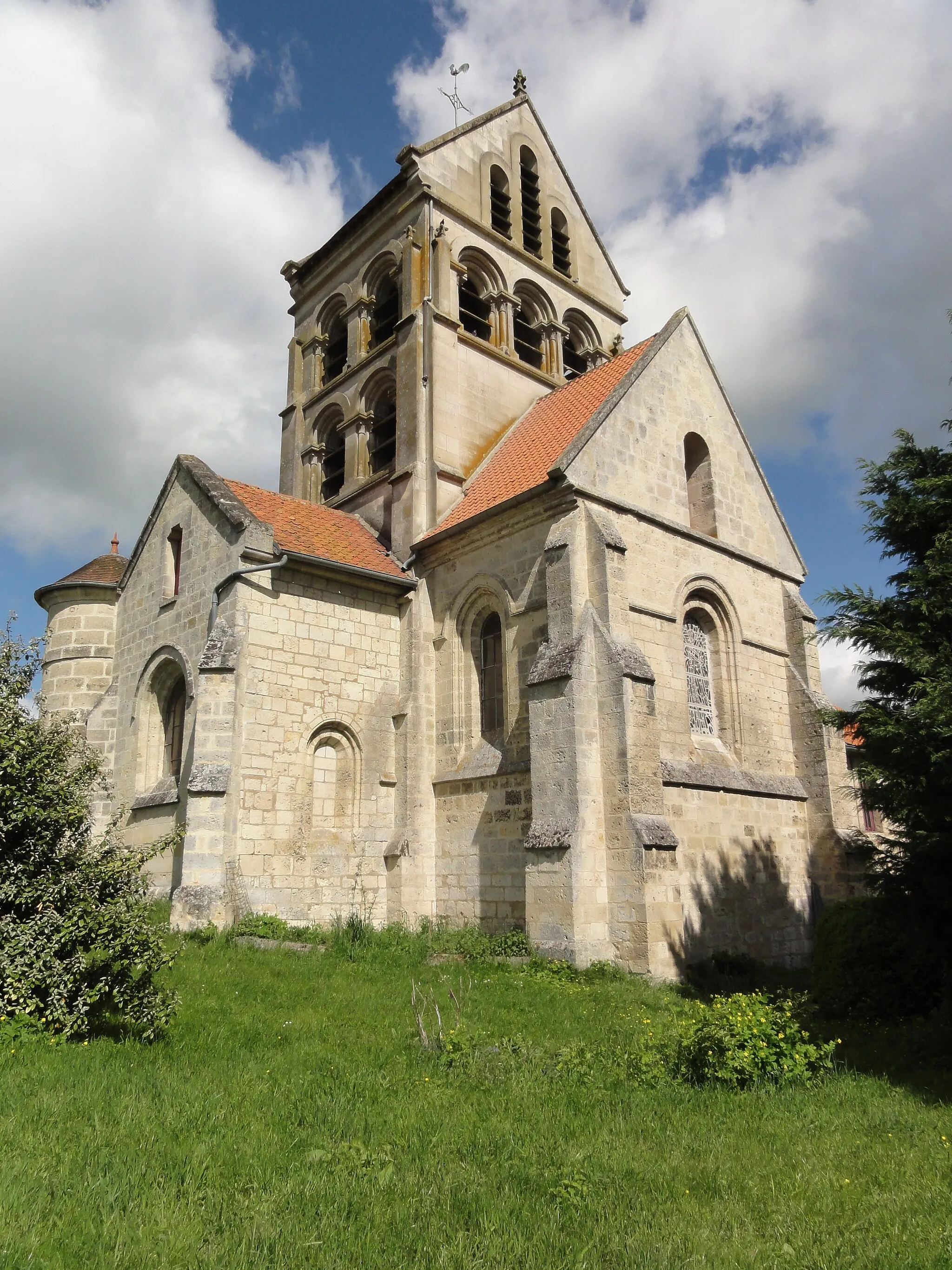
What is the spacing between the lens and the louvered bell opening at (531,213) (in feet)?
76.6

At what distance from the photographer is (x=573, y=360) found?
23.8 m

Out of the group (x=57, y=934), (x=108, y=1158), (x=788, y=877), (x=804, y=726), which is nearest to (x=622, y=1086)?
(x=108, y=1158)

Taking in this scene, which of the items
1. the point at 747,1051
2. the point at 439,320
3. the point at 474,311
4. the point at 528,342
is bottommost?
the point at 747,1051

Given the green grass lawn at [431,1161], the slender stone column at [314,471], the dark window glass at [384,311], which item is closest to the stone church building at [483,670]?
the dark window glass at [384,311]

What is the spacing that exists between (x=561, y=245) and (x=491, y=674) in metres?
14.0

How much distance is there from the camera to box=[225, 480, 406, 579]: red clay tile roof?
16.4 meters

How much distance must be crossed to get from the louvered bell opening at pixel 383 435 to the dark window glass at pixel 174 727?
682 cm

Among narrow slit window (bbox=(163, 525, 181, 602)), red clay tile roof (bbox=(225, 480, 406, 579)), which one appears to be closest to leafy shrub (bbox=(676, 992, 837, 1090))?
red clay tile roof (bbox=(225, 480, 406, 579))

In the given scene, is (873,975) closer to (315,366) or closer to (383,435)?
(383,435)

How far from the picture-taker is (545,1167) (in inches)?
206

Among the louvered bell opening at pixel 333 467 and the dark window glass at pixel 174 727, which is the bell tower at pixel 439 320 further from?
the dark window glass at pixel 174 727

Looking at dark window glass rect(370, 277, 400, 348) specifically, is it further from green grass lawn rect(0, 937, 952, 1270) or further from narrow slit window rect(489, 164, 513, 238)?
green grass lawn rect(0, 937, 952, 1270)

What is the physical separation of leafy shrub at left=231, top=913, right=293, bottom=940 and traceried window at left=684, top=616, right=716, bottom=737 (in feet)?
24.1

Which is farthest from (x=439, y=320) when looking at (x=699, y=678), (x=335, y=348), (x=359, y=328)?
(x=699, y=678)
